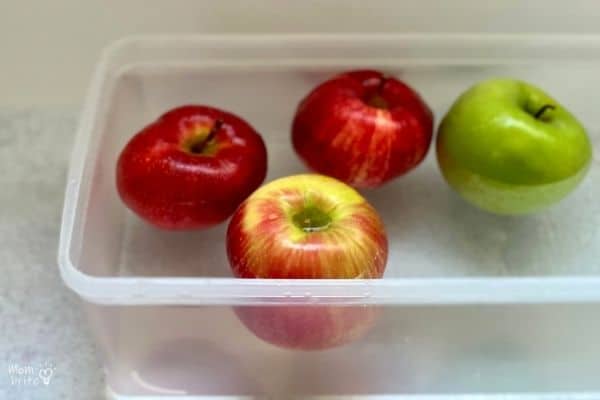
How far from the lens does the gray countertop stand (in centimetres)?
61

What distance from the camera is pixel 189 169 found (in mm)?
629

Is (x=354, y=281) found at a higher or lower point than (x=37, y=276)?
higher

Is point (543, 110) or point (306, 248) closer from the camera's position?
point (306, 248)

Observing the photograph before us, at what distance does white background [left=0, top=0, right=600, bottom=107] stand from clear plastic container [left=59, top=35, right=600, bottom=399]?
22mm

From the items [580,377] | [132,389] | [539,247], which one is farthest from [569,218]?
[132,389]

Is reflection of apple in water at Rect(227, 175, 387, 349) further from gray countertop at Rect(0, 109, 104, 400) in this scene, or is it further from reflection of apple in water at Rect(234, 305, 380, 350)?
gray countertop at Rect(0, 109, 104, 400)

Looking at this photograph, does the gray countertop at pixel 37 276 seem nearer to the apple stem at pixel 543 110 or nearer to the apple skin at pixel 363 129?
the apple skin at pixel 363 129

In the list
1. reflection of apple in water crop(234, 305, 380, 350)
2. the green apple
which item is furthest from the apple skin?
reflection of apple in water crop(234, 305, 380, 350)

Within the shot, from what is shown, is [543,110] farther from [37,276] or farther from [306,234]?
[37,276]

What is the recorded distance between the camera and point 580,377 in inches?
24.3

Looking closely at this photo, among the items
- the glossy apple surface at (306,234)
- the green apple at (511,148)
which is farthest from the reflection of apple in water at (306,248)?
the green apple at (511,148)

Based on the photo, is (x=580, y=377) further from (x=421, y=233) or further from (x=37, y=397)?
(x=37, y=397)

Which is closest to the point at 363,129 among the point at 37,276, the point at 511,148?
the point at 511,148

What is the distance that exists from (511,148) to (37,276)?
39 cm
